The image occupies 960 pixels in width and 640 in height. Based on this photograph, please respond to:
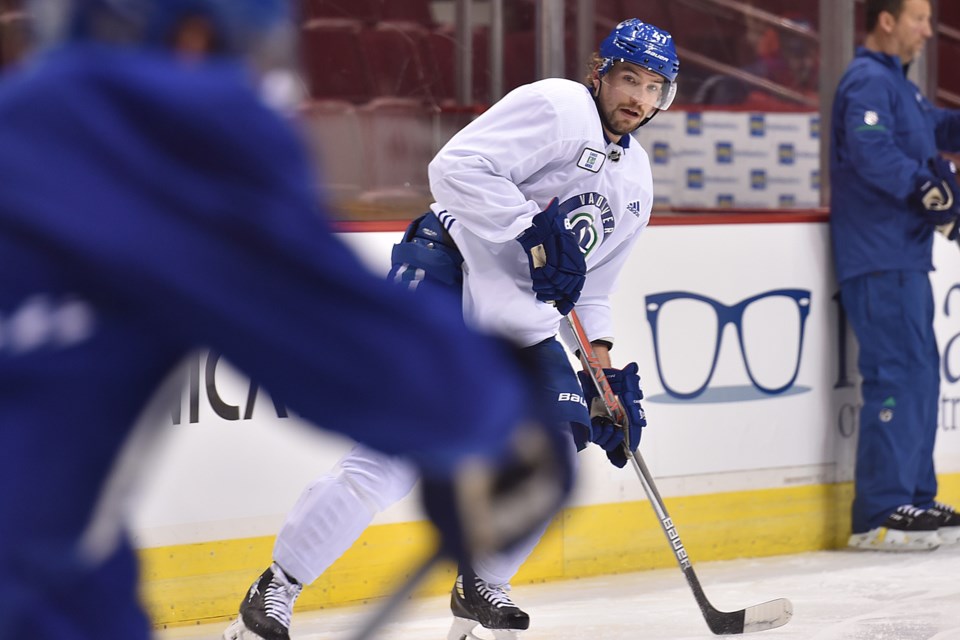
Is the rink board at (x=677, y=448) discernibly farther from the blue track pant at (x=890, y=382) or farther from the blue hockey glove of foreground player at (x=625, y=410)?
the blue hockey glove of foreground player at (x=625, y=410)

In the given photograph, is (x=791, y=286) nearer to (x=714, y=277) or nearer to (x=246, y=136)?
(x=714, y=277)

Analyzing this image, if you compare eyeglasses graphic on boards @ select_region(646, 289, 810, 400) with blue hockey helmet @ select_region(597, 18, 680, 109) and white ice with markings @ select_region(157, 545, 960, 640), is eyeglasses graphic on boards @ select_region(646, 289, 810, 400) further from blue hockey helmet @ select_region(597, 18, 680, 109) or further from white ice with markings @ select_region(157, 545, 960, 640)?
blue hockey helmet @ select_region(597, 18, 680, 109)

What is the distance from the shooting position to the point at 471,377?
0.79 m

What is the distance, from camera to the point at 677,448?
3939 mm

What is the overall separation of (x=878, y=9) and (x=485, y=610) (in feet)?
7.22

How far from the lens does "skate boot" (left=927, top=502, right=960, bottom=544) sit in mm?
4211

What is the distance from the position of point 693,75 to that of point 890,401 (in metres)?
1.11

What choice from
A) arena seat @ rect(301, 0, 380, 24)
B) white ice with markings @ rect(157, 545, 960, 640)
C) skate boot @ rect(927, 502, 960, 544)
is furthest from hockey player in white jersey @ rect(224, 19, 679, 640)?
skate boot @ rect(927, 502, 960, 544)

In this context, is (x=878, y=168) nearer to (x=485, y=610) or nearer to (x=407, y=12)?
(x=407, y=12)

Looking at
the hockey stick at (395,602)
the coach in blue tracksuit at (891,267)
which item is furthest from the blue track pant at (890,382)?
the hockey stick at (395,602)

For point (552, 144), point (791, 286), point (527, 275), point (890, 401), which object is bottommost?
point (890, 401)

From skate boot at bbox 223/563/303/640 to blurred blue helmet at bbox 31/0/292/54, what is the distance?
195 cm

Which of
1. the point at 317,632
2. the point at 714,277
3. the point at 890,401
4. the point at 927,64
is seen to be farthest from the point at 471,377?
the point at 927,64

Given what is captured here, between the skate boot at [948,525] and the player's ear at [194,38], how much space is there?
3715 millimetres
